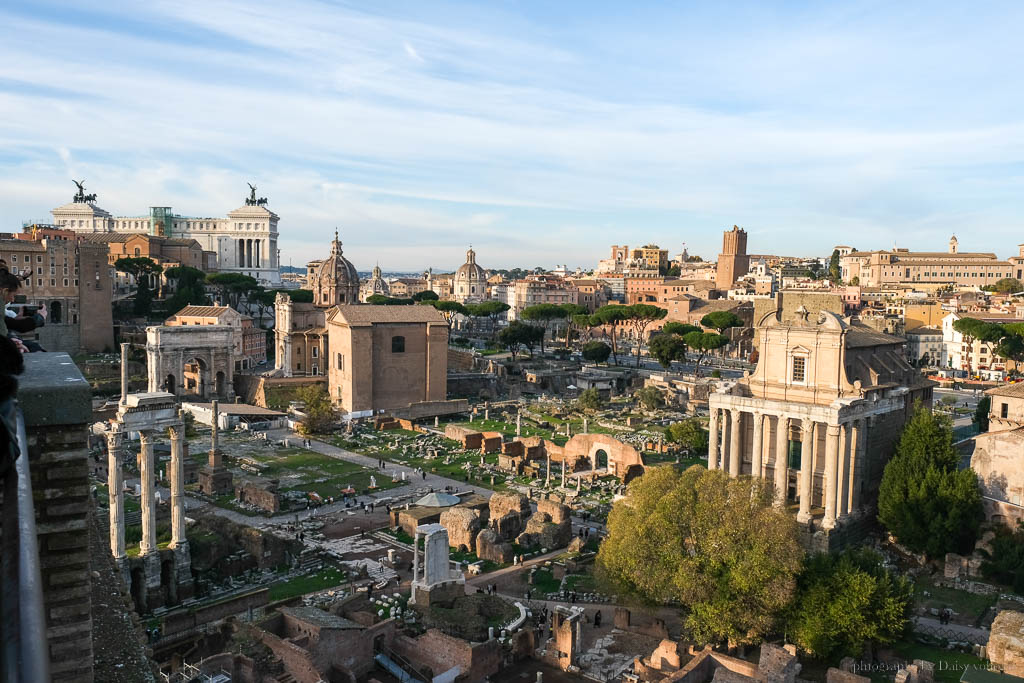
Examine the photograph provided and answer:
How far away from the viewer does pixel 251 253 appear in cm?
11238

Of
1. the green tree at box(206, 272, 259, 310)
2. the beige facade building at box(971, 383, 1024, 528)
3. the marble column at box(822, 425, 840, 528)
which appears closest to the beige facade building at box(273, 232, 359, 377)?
the green tree at box(206, 272, 259, 310)

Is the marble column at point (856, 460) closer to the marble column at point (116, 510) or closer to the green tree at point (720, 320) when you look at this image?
the marble column at point (116, 510)

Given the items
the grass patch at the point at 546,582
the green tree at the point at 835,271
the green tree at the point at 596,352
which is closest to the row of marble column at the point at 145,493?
the grass patch at the point at 546,582

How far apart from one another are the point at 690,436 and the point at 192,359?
112 feet

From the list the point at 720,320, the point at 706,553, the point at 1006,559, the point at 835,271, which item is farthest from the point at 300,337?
the point at 835,271

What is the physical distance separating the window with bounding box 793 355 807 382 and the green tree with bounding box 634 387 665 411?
81.6 feet

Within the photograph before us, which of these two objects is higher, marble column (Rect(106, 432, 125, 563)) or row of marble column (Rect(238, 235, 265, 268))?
row of marble column (Rect(238, 235, 265, 268))

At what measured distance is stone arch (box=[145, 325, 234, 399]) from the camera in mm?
53625

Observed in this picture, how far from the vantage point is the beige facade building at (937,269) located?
105500 mm

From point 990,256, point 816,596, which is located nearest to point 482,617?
point 816,596

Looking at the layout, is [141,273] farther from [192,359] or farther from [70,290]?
[192,359]

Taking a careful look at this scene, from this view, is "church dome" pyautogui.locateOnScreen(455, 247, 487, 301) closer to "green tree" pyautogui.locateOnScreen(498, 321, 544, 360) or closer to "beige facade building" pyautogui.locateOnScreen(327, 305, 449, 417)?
"green tree" pyautogui.locateOnScreen(498, 321, 544, 360)

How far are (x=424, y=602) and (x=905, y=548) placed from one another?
1556 centimetres

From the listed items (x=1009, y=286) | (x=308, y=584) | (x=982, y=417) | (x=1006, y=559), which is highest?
(x=1009, y=286)
